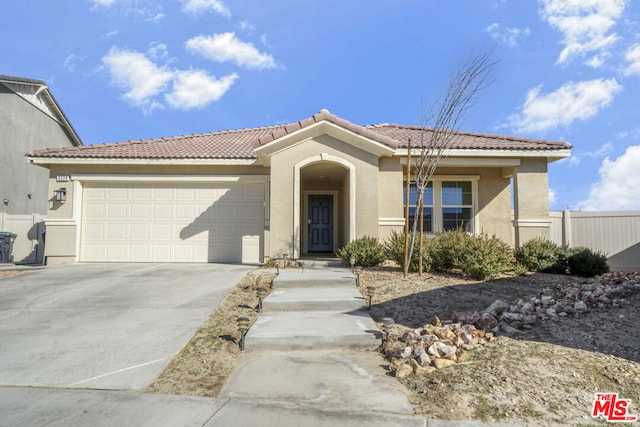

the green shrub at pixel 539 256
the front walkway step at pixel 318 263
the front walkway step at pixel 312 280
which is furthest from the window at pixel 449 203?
the front walkway step at pixel 312 280

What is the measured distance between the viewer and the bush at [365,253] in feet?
31.0

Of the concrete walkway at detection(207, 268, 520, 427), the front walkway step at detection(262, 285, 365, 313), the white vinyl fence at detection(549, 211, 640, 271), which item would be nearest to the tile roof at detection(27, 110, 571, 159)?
the white vinyl fence at detection(549, 211, 640, 271)

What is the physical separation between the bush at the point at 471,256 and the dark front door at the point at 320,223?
6119mm

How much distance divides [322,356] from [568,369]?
2.64 metres

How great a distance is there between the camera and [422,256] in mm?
8875

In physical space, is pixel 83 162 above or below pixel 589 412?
above

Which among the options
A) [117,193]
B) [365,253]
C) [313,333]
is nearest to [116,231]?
[117,193]

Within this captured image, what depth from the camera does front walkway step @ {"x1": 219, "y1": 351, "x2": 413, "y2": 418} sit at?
359cm

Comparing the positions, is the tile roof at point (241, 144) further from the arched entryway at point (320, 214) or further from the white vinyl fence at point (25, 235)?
the white vinyl fence at point (25, 235)

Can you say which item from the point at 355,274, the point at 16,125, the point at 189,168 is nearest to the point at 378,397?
the point at 355,274

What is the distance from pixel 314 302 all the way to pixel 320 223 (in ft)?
27.9

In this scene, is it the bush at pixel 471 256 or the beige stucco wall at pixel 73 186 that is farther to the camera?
the beige stucco wall at pixel 73 186

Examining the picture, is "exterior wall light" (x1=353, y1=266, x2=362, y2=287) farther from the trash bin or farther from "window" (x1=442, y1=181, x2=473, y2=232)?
the trash bin

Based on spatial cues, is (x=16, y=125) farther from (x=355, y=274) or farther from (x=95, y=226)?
(x=355, y=274)
